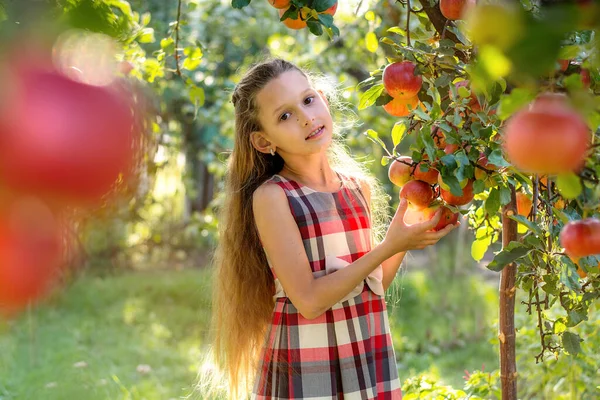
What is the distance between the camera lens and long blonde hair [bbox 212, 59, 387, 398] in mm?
1654

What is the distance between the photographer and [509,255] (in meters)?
1.15

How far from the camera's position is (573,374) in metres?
2.10

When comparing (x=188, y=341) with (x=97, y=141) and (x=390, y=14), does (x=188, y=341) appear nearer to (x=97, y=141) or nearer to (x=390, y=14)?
(x=390, y=14)

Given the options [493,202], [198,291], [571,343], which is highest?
[198,291]

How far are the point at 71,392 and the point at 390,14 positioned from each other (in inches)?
73.5

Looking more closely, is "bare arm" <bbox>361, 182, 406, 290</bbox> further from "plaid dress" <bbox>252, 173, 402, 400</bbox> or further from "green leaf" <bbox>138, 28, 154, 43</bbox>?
"green leaf" <bbox>138, 28, 154, 43</bbox>

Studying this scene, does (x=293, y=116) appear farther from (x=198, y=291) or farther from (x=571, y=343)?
(x=198, y=291)

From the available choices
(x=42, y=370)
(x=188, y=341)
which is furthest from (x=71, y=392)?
(x=188, y=341)

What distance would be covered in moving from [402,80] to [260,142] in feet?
1.62

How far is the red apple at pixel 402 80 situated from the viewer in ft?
4.00

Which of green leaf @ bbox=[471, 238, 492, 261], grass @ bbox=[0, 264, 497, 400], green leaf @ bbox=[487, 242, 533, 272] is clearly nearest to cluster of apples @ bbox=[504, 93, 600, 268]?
green leaf @ bbox=[487, 242, 533, 272]

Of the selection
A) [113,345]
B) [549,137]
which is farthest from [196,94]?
[113,345]

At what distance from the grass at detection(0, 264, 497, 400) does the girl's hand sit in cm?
108

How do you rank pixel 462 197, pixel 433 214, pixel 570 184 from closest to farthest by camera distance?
pixel 570 184 < pixel 462 197 < pixel 433 214
